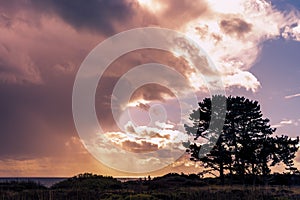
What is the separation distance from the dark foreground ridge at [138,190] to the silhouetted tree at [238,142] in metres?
1.78

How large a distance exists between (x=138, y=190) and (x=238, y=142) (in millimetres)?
22456

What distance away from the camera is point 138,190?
3256 centimetres

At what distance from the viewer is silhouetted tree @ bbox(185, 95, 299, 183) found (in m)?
50.8

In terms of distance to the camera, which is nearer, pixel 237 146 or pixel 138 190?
pixel 138 190

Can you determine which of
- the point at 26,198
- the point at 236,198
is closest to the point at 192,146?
the point at 236,198

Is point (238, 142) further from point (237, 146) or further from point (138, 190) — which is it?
point (138, 190)

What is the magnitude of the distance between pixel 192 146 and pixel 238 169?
6.38 meters

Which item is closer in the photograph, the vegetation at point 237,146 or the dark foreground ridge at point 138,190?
the dark foreground ridge at point 138,190

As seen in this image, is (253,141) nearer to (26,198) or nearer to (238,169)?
(238,169)

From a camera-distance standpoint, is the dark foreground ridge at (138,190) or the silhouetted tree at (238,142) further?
the silhouetted tree at (238,142)

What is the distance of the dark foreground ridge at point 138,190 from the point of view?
25734 mm

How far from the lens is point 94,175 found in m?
41.6

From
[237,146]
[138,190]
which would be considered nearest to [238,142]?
[237,146]

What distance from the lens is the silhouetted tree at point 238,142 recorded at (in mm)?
50781
